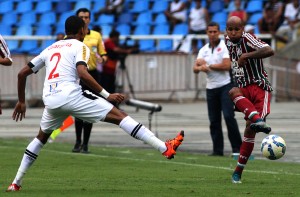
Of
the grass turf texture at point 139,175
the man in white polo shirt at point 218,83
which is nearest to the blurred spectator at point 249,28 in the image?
the grass turf texture at point 139,175

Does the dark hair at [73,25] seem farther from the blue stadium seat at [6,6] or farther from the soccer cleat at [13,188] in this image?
the blue stadium seat at [6,6]

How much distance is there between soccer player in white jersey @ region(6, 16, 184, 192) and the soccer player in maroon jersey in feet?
4.95

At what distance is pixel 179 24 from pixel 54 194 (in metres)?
19.9

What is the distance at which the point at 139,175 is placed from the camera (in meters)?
13.1

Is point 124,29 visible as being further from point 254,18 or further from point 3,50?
point 3,50

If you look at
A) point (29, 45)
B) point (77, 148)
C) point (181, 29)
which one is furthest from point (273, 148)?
point (181, 29)

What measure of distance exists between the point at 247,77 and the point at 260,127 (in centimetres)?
128

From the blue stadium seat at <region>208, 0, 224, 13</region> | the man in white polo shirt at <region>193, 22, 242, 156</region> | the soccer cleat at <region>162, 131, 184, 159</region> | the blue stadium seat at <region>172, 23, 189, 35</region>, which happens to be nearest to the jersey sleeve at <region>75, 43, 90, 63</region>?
the soccer cleat at <region>162, 131, 184, 159</region>

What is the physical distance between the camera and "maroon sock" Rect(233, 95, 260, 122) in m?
11.8

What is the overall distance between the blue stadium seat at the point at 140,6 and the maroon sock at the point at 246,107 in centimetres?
1998

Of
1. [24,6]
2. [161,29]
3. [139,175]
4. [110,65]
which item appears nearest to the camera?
[139,175]

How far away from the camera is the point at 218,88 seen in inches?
653

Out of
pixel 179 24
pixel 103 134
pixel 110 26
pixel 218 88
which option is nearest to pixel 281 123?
pixel 103 134

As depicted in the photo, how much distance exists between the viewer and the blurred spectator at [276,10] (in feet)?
90.8
